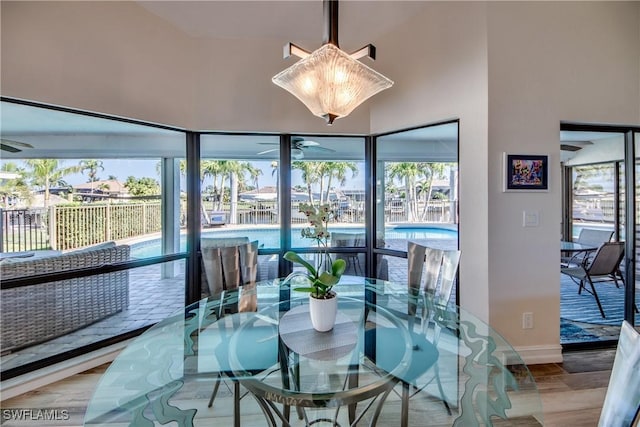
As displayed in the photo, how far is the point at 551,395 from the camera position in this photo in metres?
2.13

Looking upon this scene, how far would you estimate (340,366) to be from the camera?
Answer: 62.6 inches

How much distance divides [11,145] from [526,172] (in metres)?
4.17

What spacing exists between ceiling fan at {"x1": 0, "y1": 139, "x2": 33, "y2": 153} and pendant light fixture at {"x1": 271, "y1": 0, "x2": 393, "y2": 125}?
218 cm

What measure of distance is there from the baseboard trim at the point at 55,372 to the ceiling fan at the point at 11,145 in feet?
5.80

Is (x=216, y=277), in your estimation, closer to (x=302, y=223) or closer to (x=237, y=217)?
(x=237, y=217)

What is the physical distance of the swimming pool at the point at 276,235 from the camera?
300 cm

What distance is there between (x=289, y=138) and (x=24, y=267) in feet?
8.42

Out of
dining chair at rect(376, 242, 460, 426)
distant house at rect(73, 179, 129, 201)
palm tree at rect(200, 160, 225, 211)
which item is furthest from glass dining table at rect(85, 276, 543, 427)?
distant house at rect(73, 179, 129, 201)

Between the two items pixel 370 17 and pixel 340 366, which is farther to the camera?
pixel 370 17

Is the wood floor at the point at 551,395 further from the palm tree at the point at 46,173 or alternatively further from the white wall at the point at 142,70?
the white wall at the point at 142,70

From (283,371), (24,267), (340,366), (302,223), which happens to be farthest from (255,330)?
(24,267)

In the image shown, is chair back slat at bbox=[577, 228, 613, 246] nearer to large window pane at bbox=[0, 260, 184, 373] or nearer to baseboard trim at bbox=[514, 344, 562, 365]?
baseboard trim at bbox=[514, 344, 562, 365]

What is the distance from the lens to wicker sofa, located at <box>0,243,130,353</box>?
2.32 meters

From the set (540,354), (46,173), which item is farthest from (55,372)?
(540,354)
